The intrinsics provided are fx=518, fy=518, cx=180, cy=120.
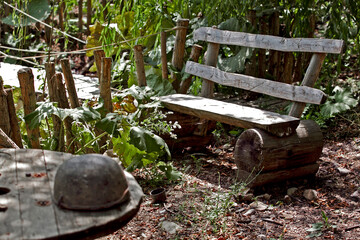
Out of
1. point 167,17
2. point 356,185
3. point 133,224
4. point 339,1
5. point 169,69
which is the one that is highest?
point 339,1

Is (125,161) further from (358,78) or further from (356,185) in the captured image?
(358,78)

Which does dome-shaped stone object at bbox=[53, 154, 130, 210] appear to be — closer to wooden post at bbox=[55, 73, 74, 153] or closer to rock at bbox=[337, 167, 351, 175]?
wooden post at bbox=[55, 73, 74, 153]

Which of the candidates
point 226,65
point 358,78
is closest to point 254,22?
point 226,65

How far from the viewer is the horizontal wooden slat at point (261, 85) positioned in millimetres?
4703

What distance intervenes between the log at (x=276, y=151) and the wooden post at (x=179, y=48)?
1.70m

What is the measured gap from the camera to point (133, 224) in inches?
159

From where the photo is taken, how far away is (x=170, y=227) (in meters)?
3.94

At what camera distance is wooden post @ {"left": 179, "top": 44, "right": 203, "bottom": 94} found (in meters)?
5.93

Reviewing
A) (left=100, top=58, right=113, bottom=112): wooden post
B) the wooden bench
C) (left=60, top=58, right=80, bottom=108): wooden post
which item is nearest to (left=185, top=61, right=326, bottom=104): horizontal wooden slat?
the wooden bench

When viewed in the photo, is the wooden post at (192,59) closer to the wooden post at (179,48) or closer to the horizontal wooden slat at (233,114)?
the wooden post at (179,48)

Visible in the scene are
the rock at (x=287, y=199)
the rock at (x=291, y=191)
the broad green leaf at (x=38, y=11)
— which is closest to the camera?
the rock at (x=287, y=199)

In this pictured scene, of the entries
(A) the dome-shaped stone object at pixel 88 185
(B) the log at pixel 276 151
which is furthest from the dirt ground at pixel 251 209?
(A) the dome-shaped stone object at pixel 88 185

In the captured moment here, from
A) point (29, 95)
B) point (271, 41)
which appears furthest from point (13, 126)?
point (271, 41)

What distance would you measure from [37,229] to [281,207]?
8.67 ft
